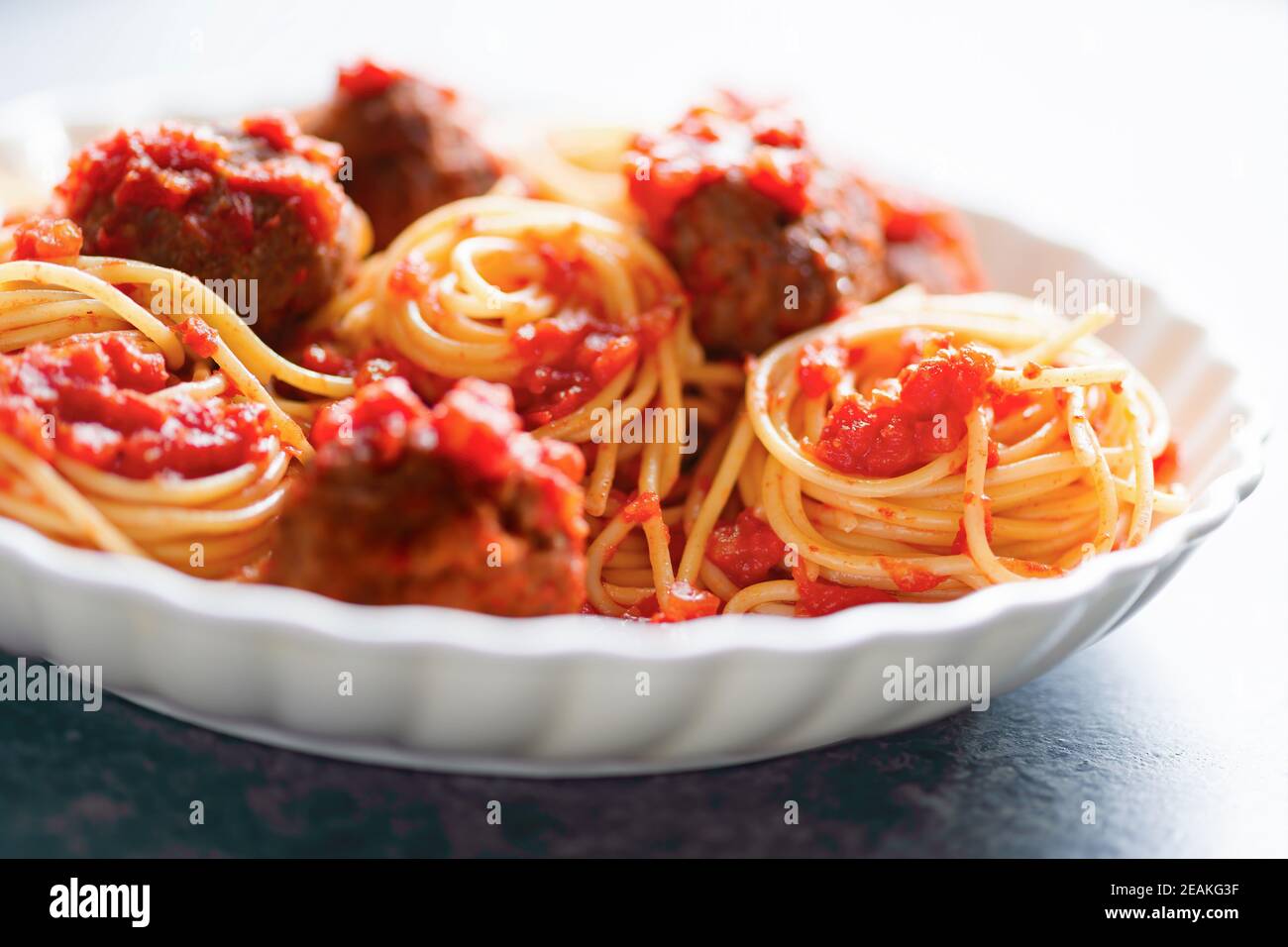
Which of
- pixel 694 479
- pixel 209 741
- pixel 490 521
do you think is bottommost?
pixel 209 741

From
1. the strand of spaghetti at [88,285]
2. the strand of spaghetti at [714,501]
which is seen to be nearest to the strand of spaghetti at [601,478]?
the strand of spaghetti at [714,501]

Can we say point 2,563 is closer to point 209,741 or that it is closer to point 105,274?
point 209,741

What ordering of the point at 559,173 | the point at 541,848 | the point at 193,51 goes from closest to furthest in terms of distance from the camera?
the point at 541,848, the point at 559,173, the point at 193,51

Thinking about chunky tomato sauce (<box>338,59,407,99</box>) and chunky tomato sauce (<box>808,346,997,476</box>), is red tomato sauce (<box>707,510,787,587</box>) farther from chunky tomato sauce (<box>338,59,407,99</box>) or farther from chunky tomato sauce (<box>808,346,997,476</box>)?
chunky tomato sauce (<box>338,59,407,99</box>)

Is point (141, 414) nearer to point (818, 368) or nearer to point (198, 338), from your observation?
point (198, 338)

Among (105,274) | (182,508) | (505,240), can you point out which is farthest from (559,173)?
(182,508)

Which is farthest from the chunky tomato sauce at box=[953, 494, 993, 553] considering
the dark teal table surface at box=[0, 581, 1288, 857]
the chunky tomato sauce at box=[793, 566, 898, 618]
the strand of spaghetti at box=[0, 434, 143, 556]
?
the strand of spaghetti at box=[0, 434, 143, 556]
